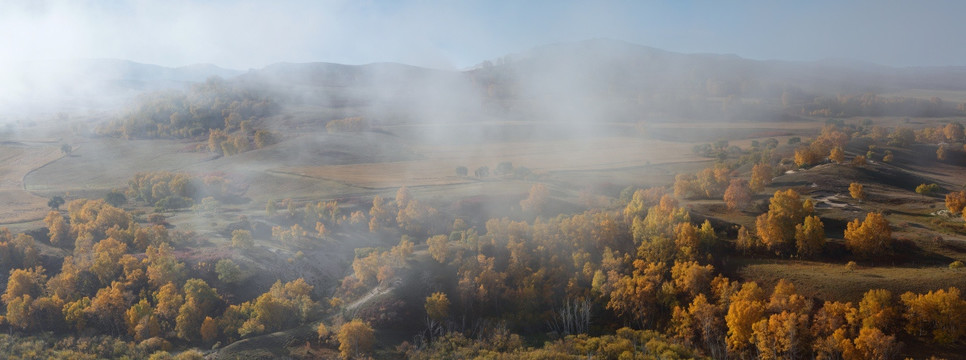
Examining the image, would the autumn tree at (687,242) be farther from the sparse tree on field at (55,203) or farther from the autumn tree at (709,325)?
the sparse tree on field at (55,203)

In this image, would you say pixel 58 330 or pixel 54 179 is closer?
pixel 58 330

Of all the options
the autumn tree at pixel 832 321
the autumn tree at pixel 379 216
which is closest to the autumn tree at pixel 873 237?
the autumn tree at pixel 832 321

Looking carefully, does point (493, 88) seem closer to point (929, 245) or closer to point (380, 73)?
point (380, 73)

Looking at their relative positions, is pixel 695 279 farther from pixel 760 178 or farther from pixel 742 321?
pixel 760 178

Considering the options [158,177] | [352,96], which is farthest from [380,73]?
[158,177]

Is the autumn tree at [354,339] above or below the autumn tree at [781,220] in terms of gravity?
below
